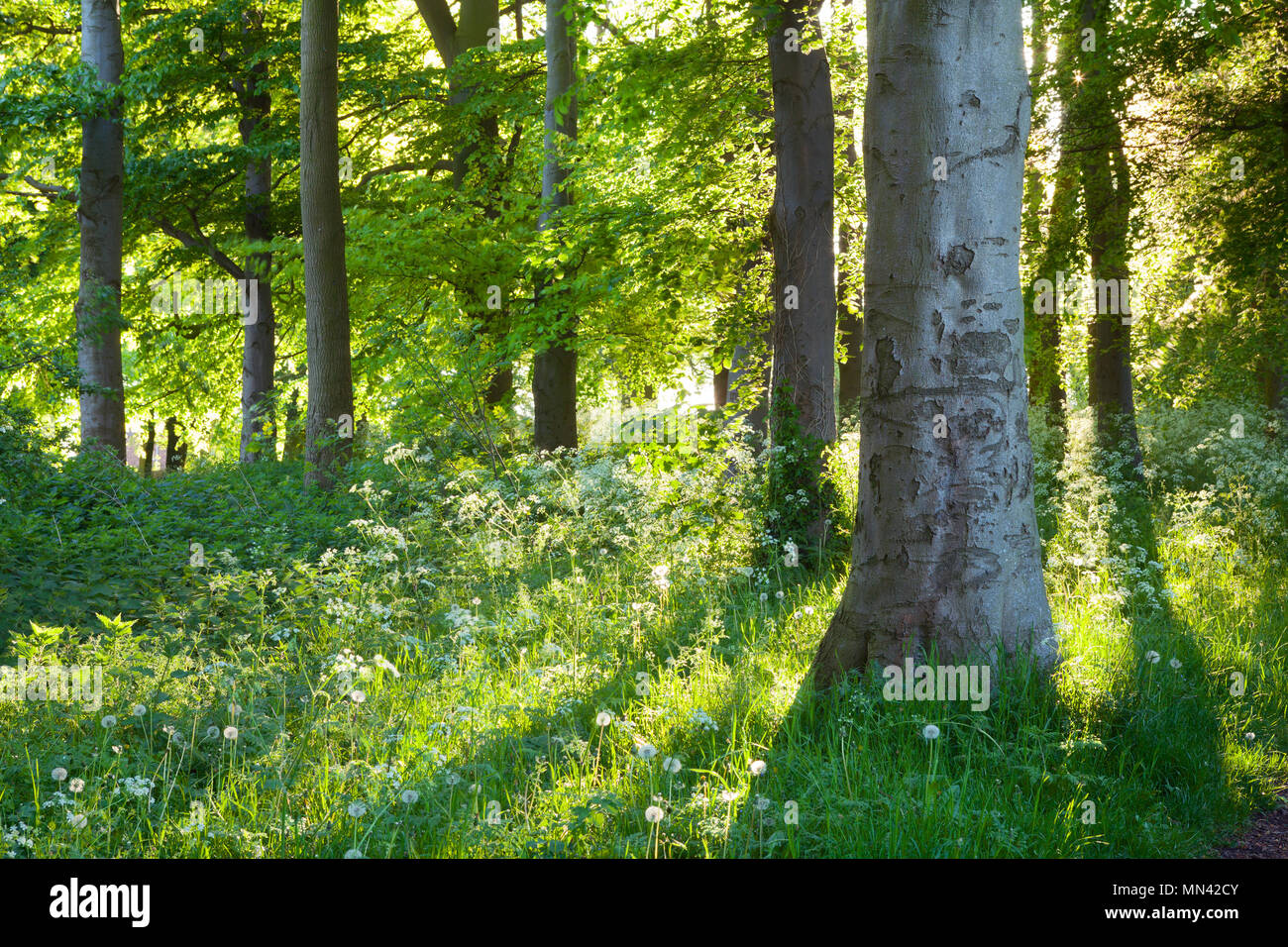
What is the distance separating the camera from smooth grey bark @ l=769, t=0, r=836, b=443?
30.2 feet

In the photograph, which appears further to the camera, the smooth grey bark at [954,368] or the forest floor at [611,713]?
the smooth grey bark at [954,368]

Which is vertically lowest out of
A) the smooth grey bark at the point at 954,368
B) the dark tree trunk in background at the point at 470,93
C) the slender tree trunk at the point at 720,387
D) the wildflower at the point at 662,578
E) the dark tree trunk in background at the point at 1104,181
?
the wildflower at the point at 662,578

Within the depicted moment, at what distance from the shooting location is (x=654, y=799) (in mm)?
3373

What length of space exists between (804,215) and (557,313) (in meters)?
4.86

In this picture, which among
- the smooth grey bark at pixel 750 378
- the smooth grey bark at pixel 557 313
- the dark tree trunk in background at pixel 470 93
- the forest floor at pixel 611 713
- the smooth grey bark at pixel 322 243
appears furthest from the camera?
the dark tree trunk in background at pixel 470 93

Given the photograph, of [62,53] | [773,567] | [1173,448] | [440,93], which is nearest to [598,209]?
[773,567]

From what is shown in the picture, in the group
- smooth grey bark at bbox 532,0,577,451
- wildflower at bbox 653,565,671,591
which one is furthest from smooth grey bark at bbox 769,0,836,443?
smooth grey bark at bbox 532,0,577,451

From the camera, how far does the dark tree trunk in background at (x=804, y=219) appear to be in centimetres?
918

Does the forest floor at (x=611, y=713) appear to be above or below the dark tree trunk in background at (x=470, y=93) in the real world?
below

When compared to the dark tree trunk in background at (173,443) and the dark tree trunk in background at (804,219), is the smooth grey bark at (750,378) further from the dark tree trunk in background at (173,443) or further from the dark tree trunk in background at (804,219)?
the dark tree trunk in background at (173,443)

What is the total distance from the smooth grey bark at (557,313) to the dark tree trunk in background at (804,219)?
4.38m

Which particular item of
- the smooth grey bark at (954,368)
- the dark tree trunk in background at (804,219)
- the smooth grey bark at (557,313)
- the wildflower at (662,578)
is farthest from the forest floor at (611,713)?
the smooth grey bark at (557,313)

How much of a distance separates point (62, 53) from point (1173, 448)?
73.5 feet
